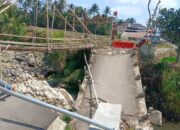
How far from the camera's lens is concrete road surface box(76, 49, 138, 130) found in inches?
561

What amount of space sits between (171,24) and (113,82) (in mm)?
9422

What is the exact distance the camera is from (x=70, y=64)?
22.4 metres

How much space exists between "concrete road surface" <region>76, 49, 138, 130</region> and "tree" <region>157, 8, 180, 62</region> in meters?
5.27

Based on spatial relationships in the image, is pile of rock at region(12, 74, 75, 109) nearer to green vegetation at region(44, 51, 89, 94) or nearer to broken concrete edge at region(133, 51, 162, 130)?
broken concrete edge at region(133, 51, 162, 130)

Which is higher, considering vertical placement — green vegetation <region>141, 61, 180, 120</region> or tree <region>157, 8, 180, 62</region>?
tree <region>157, 8, 180, 62</region>

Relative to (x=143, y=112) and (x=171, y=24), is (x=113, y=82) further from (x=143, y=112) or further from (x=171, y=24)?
(x=171, y=24)

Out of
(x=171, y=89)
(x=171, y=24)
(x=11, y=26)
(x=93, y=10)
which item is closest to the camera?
(x=171, y=89)

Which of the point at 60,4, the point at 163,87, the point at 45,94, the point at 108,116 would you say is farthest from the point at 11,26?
the point at 108,116

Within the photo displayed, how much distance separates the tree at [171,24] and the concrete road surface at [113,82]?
207 inches

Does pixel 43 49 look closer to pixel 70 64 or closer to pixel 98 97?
pixel 98 97

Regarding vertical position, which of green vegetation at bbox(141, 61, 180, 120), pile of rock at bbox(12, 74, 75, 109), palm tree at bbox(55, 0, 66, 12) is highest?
palm tree at bbox(55, 0, 66, 12)

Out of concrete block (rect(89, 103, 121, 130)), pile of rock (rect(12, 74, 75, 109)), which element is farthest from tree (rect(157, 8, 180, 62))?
concrete block (rect(89, 103, 121, 130))

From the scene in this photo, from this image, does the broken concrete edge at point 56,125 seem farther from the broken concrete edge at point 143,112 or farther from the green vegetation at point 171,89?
the green vegetation at point 171,89

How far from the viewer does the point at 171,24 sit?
80.9 ft
